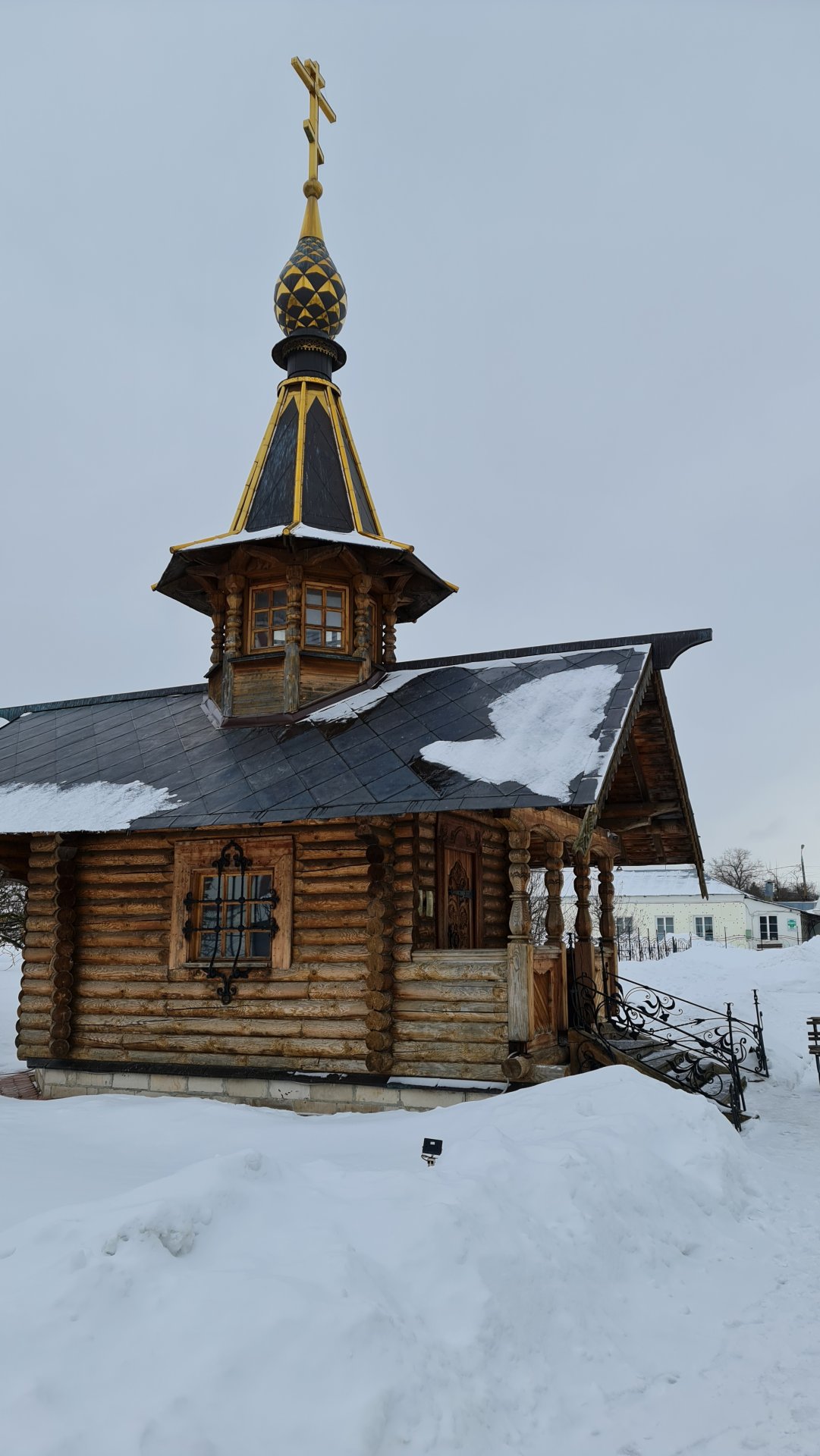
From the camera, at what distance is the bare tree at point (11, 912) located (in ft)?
58.6

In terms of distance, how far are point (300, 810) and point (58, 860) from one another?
3.32 m

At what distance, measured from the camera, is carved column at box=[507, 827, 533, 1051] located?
9.05 metres

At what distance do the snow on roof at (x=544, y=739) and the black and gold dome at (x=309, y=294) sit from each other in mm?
6683

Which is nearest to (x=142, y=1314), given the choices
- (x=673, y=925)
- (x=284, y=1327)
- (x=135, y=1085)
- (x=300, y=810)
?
(x=284, y=1327)

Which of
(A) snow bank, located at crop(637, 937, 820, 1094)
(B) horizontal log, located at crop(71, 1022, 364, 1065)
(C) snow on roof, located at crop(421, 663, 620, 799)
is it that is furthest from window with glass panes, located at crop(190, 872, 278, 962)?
(A) snow bank, located at crop(637, 937, 820, 1094)

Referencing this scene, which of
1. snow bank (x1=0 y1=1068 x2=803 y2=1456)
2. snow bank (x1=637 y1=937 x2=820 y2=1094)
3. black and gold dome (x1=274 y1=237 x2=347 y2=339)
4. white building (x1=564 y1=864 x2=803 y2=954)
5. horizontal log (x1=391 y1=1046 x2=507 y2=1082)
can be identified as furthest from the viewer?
white building (x1=564 y1=864 x2=803 y2=954)

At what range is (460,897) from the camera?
11.8m

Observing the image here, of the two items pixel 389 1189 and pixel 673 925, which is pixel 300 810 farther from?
pixel 673 925

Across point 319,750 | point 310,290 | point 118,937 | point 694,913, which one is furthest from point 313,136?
point 694,913

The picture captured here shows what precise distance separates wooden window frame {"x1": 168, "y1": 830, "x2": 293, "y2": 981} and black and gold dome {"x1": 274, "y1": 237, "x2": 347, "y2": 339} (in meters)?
7.80

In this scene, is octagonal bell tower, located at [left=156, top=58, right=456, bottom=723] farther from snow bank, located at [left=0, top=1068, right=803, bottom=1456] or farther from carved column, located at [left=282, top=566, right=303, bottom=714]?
snow bank, located at [left=0, top=1068, right=803, bottom=1456]

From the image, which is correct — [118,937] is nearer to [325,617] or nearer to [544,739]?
[325,617]

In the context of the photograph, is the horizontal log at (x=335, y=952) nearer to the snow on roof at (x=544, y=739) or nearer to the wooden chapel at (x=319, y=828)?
the wooden chapel at (x=319, y=828)

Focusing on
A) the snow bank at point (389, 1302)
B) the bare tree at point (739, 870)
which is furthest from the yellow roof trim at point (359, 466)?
the bare tree at point (739, 870)
